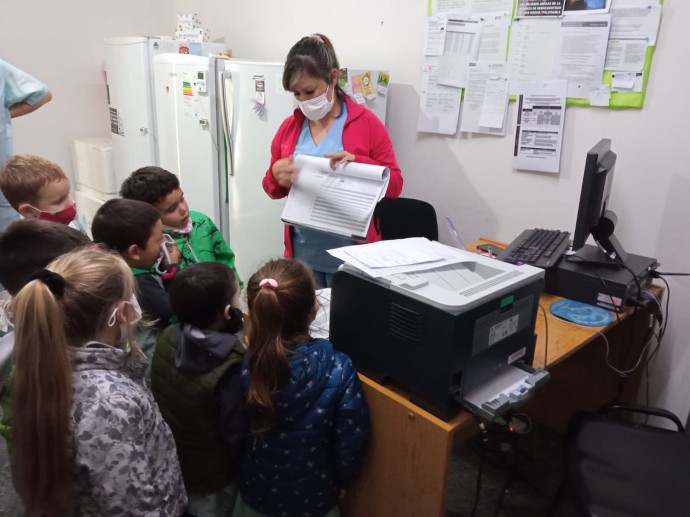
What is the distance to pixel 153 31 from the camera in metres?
4.22

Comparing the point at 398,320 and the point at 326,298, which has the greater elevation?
the point at 398,320

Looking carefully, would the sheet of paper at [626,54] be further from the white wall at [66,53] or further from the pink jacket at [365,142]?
the white wall at [66,53]

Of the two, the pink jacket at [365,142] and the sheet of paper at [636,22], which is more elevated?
the sheet of paper at [636,22]

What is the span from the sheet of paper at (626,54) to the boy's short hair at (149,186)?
1.64 meters

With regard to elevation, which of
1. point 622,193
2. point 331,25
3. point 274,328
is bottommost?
point 274,328

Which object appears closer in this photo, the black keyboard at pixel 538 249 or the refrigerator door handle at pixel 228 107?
the black keyboard at pixel 538 249

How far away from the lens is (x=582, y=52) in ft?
6.60

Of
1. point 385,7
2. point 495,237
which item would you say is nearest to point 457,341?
point 495,237

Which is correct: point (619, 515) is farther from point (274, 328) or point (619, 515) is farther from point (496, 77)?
point (496, 77)

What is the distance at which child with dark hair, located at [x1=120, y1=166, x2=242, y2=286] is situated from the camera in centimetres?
167

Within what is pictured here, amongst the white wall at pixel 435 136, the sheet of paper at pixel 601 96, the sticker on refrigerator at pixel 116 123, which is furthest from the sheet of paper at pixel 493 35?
the sticker on refrigerator at pixel 116 123

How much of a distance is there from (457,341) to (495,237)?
1524 mm

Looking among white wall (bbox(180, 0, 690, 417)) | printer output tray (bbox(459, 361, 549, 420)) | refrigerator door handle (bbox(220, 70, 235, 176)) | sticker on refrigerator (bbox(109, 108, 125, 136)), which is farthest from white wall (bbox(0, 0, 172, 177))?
printer output tray (bbox(459, 361, 549, 420))

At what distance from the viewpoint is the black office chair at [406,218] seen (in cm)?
241
